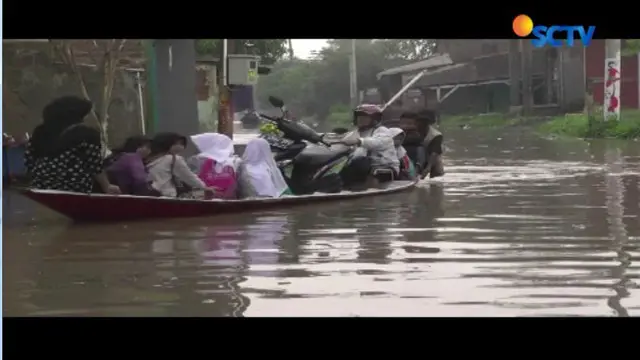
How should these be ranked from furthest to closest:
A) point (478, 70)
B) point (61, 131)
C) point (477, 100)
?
point (477, 100) < point (478, 70) < point (61, 131)

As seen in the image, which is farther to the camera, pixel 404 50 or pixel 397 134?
pixel 404 50

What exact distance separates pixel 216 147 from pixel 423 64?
15651 mm

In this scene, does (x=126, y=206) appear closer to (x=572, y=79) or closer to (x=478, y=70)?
(x=572, y=79)

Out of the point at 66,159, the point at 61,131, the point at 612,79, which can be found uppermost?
the point at 612,79

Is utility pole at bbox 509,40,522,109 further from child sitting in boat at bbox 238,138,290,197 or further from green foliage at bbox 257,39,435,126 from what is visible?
child sitting in boat at bbox 238,138,290,197

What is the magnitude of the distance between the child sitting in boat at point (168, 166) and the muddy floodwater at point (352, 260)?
436mm

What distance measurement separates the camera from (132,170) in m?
8.03

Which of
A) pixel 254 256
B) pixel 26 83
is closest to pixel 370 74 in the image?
pixel 26 83

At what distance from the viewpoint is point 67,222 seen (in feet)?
26.7

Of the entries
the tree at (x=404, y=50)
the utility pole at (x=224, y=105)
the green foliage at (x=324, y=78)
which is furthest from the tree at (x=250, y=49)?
the tree at (x=404, y=50)

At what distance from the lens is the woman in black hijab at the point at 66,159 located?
24.9 feet

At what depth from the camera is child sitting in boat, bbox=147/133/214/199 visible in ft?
27.1

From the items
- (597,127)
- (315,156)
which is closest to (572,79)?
(597,127)
